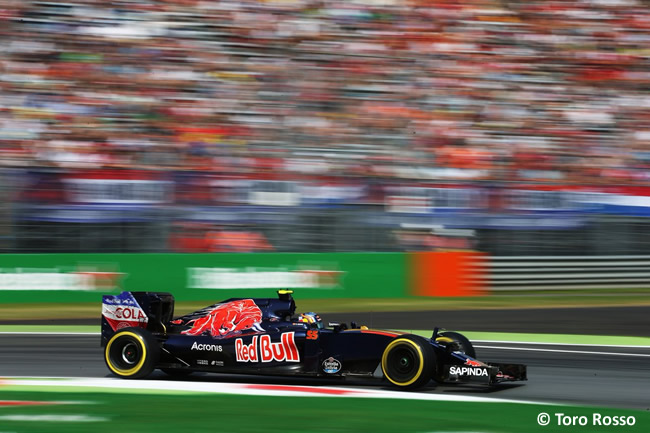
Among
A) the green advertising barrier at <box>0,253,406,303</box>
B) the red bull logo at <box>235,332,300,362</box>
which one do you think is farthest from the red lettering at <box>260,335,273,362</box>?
the green advertising barrier at <box>0,253,406,303</box>

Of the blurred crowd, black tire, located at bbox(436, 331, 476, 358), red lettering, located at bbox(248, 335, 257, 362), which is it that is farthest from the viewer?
the blurred crowd

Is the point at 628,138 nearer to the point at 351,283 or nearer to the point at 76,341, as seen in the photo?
the point at 351,283

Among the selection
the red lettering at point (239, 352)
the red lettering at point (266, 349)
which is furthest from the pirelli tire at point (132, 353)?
the red lettering at point (266, 349)

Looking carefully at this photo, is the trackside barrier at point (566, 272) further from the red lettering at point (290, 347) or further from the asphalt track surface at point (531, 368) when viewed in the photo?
the red lettering at point (290, 347)

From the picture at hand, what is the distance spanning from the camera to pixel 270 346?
7539 millimetres

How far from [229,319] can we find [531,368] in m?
3.24

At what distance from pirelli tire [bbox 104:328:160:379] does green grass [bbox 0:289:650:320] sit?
569 centimetres

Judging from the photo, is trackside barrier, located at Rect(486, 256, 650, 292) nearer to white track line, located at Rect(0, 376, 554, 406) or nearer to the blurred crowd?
the blurred crowd

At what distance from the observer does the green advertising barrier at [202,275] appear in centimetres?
1426

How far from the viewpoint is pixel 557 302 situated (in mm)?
15477

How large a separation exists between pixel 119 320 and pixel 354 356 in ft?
7.51

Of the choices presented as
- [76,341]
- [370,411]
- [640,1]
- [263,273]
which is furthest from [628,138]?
[370,411]

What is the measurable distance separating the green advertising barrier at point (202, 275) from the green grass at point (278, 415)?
7.20m

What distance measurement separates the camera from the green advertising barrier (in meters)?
14.3
